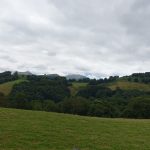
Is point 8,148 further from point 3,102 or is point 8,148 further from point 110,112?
point 3,102

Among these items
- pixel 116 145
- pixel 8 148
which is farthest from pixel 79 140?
pixel 8 148

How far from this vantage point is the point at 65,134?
27.0m

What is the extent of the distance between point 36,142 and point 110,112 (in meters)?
67.9

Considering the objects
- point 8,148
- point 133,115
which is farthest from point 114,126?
point 133,115

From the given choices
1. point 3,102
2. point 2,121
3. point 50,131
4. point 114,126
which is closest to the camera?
point 50,131

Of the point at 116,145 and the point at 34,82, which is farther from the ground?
the point at 34,82

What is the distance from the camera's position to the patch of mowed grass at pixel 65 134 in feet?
76.1

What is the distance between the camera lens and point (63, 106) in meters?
103

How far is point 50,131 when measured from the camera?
1090 inches

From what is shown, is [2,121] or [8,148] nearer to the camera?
[8,148]

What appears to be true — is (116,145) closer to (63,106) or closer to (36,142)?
(36,142)

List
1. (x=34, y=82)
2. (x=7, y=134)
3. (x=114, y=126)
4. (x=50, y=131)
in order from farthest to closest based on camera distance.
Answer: (x=34, y=82) → (x=114, y=126) → (x=50, y=131) → (x=7, y=134)

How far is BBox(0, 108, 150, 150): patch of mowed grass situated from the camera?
23.2 metres

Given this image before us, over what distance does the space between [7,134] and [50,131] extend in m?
3.95
